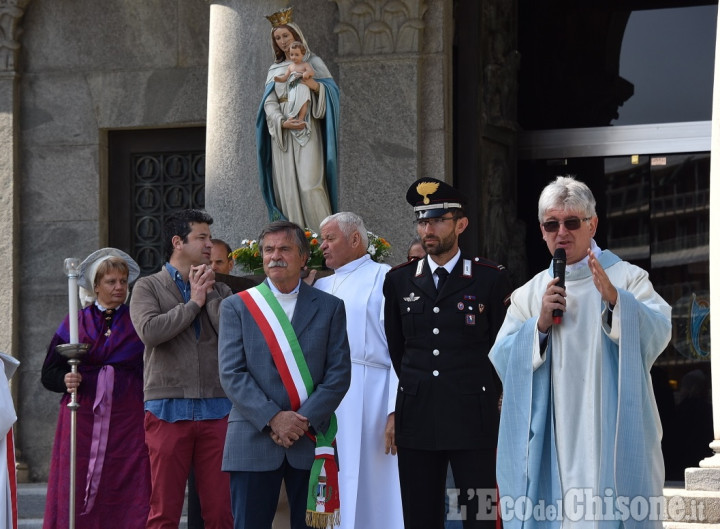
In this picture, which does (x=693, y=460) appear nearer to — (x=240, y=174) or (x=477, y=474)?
(x=240, y=174)

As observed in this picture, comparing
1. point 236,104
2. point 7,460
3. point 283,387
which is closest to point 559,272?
point 283,387

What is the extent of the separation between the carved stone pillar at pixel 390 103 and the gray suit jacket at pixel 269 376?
5.21 meters

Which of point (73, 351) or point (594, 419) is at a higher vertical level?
point (73, 351)

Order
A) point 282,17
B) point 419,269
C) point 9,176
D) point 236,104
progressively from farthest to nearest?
1. point 9,176
2. point 236,104
3. point 282,17
4. point 419,269

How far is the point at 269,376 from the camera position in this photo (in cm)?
673

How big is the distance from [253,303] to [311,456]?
78 cm

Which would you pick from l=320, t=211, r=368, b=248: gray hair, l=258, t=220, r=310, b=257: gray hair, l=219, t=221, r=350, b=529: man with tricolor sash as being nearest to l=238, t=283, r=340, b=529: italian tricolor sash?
l=219, t=221, r=350, b=529: man with tricolor sash

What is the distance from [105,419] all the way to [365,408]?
5.46ft

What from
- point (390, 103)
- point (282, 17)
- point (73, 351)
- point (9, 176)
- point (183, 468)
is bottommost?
point (183, 468)

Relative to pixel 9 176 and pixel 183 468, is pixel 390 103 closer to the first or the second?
pixel 9 176

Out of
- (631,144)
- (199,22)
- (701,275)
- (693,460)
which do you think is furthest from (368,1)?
(693,460)

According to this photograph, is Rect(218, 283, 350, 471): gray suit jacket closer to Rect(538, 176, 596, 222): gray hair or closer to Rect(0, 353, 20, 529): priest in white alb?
Rect(0, 353, 20, 529): priest in white alb

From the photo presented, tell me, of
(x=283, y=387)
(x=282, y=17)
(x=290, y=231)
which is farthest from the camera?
(x=282, y=17)

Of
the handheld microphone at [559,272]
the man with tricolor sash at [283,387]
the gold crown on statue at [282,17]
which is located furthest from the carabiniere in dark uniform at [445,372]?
the gold crown on statue at [282,17]
